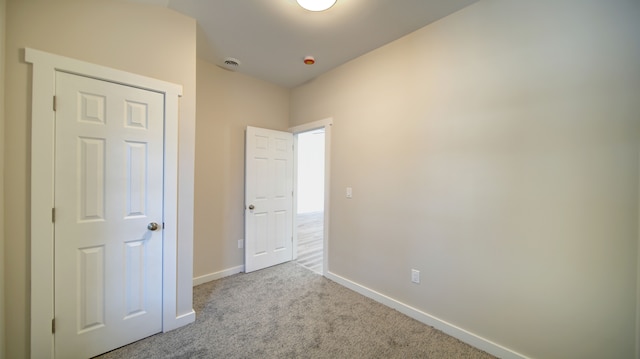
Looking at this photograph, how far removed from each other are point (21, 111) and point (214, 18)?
1.50 m

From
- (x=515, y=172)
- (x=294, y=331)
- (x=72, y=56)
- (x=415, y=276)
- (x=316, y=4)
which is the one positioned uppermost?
(x=316, y=4)

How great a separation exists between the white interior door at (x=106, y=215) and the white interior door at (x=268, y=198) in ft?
4.39

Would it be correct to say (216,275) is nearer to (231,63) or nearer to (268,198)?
(268,198)

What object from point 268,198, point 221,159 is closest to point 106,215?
point 221,159

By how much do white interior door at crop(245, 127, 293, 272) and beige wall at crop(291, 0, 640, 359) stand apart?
4.89 feet

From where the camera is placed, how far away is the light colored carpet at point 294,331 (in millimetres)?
1774

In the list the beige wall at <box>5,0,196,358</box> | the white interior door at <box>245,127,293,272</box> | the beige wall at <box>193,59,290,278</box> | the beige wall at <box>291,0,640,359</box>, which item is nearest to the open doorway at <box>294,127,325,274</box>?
the white interior door at <box>245,127,293,272</box>

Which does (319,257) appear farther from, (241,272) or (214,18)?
(214,18)

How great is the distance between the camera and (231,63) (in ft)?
9.52

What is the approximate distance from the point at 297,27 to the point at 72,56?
5.57 feet

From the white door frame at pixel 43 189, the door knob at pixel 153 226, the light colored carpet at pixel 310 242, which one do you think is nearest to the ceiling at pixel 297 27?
the white door frame at pixel 43 189

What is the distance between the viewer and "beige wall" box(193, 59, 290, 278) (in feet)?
9.51

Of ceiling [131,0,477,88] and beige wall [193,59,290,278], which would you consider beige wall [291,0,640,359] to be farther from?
beige wall [193,59,290,278]

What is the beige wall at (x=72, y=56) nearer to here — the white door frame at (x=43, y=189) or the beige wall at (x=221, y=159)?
the white door frame at (x=43, y=189)
